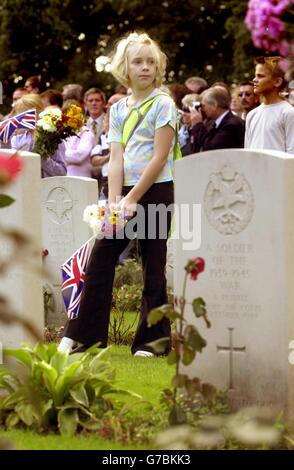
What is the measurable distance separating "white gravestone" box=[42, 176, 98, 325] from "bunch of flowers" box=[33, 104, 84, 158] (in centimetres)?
71

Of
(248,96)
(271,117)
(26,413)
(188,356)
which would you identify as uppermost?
(248,96)

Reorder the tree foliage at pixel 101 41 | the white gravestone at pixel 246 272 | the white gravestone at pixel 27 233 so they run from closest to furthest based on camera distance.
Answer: the white gravestone at pixel 246 272
the white gravestone at pixel 27 233
the tree foliage at pixel 101 41

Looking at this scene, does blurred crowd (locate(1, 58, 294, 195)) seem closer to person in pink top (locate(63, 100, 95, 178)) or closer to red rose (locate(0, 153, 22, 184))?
person in pink top (locate(63, 100, 95, 178))

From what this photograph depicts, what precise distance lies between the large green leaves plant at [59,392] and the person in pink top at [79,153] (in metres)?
7.47

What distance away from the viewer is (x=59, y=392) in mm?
6574

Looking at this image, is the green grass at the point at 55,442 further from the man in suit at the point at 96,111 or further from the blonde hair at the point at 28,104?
the man in suit at the point at 96,111

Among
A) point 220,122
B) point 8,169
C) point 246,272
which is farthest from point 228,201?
point 220,122

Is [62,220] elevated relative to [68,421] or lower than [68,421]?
elevated

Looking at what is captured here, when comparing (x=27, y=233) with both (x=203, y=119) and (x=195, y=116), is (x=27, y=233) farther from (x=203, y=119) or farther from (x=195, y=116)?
(x=195, y=116)

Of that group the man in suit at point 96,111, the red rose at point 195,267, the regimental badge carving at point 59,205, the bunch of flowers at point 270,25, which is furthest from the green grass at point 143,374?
the man in suit at point 96,111

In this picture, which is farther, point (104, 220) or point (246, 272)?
point (104, 220)

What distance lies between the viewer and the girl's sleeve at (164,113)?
827 cm

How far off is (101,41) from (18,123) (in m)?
21.6

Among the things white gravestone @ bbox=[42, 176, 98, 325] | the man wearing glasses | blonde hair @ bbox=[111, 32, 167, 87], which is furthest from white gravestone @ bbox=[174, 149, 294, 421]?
the man wearing glasses
